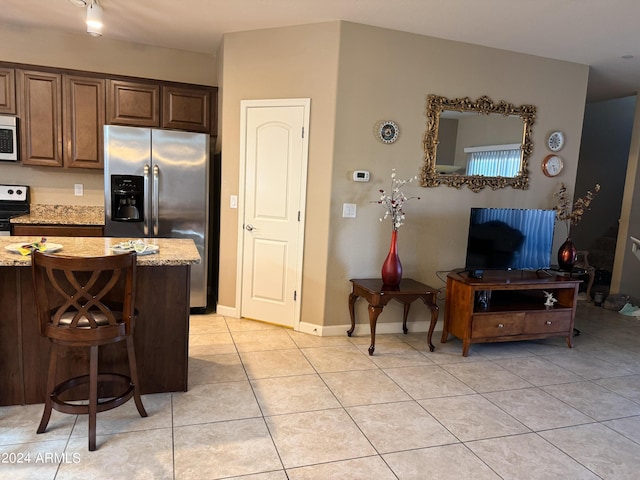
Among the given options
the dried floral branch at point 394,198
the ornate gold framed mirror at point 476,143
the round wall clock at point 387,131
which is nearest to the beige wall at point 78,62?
the round wall clock at point 387,131

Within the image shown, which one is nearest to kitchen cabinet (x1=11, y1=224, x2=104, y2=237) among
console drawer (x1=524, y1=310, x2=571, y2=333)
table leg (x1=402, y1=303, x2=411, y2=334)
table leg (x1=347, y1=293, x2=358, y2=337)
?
table leg (x1=347, y1=293, x2=358, y2=337)

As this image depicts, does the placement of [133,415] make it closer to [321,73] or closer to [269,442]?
[269,442]

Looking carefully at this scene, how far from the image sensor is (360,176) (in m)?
3.72

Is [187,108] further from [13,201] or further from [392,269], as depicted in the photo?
[392,269]

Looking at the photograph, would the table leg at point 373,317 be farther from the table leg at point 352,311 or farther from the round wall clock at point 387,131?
the round wall clock at point 387,131

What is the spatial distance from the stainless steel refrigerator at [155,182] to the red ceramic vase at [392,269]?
1796mm

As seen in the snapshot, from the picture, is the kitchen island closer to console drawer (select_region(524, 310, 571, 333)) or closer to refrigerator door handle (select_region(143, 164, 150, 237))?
refrigerator door handle (select_region(143, 164, 150, 237))

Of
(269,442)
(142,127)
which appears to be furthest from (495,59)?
(269,442)

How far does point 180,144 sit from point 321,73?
4.75ft

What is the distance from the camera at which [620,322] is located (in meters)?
4.77

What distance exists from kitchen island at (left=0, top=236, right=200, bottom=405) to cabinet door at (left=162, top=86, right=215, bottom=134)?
1.97 metres

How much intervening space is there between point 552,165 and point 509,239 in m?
1.15

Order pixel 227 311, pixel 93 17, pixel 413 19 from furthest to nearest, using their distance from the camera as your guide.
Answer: pixel 227 311 → pixel 413 19 → pixel 93 17

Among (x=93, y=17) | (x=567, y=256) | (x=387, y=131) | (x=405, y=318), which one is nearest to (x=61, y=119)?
(x=93, y=17)
